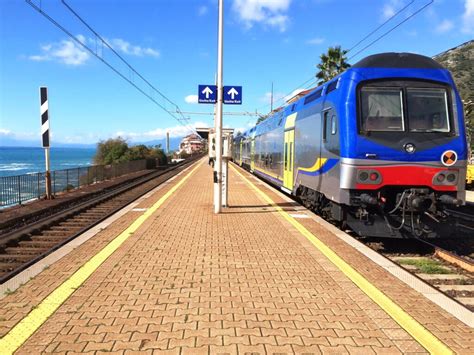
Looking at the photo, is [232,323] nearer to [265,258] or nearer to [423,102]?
[265,258]

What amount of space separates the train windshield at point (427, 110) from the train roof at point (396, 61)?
1.59ft

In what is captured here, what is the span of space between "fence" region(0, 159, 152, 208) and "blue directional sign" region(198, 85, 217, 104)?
6.70 m

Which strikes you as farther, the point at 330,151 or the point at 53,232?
the point at 53,232

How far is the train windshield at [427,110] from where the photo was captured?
7832 millimetres

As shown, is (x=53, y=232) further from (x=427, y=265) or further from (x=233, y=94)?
(x=427, y=265)

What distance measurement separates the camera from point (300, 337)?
13.0ft

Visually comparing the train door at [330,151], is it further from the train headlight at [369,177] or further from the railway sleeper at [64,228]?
the railway sleeper at [64,228]

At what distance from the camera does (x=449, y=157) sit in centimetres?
762

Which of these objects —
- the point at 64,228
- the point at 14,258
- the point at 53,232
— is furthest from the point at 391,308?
the point at 64,228

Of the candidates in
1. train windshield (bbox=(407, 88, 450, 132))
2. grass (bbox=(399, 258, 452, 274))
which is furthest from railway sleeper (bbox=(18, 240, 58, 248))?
train windshield (bbox=(407, 88, 450, 132))

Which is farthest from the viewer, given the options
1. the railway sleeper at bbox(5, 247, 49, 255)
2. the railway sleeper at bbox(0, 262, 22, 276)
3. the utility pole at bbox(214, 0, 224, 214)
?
the utility pole at bbox(214, 0, 224, 214)

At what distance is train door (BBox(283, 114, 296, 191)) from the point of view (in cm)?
1359

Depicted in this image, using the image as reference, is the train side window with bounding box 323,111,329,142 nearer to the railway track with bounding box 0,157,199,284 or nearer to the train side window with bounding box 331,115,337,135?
the train side window with bounding box 331,115,337,135

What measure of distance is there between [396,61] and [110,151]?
41.9 m
